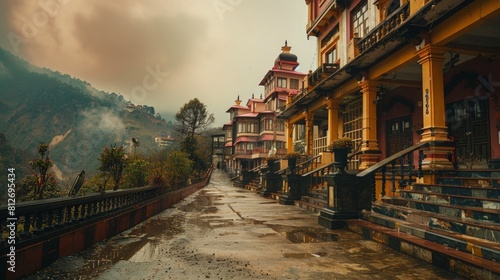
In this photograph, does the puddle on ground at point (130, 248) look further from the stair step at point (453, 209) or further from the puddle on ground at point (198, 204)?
the stair step at point (453, 209)

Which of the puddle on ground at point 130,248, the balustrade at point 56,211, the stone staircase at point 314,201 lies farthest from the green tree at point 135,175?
the stone staircase at point 314,201

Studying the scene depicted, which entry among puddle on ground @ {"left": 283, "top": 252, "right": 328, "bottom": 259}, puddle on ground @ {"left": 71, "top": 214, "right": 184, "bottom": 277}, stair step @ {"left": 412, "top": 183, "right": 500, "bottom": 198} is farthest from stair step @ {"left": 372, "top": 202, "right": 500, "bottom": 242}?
puddle on ground @ {"left": 71, "top": 214, "right": 184, "bottom": 277}

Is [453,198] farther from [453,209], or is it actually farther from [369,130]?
[369,130]

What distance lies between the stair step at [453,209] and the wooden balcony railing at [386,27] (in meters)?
4.90

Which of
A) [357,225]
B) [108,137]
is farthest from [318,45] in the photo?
[108,137]

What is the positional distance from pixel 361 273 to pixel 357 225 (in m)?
2.92

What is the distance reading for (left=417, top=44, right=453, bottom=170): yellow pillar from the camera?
24.4 ft

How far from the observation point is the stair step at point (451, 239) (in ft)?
12.7

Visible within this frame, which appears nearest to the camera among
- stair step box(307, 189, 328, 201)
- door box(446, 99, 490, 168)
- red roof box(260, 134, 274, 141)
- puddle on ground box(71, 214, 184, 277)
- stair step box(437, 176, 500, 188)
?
puddle on ground box(71, 214, 184, 277)

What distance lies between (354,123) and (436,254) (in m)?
12.0

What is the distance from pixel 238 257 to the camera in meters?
4.62

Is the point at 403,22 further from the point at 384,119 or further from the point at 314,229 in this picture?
the point at 384,119

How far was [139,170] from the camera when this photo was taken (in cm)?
1187

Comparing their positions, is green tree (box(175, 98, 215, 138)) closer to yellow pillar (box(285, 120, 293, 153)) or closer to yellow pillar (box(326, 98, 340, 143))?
yellow pillar (box(285, 120, 293, 153))
